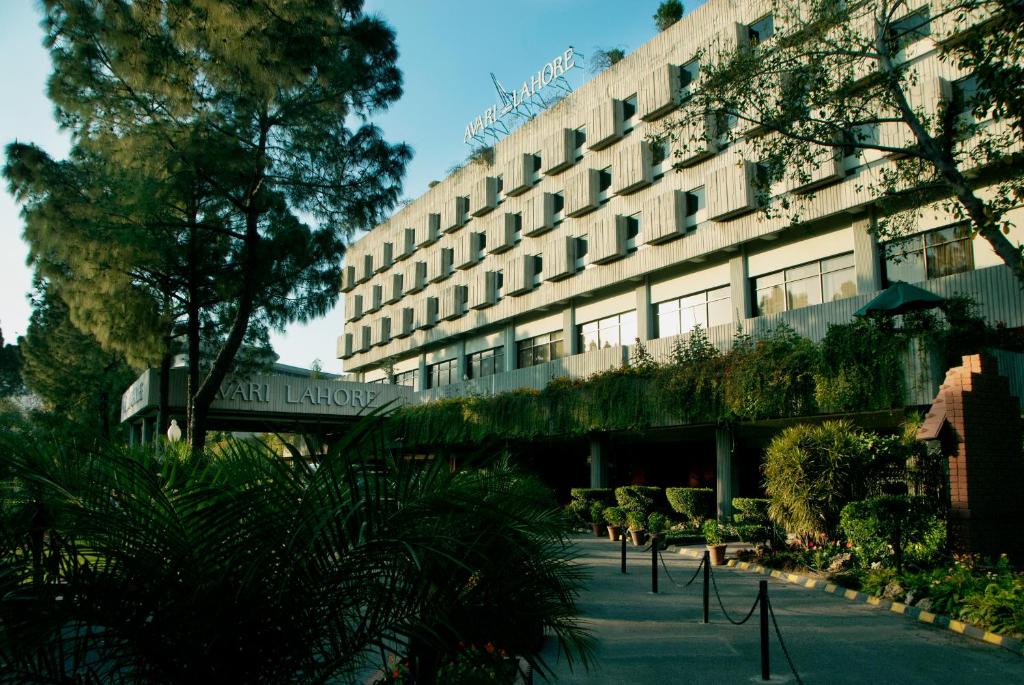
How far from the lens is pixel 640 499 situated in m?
24.4

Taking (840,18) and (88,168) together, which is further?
(88,168)

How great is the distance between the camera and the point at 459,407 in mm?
31781

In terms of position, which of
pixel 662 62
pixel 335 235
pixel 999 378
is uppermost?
pixel 662 62

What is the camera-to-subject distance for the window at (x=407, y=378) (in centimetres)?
4795

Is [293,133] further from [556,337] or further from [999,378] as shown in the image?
Result: [999,378]

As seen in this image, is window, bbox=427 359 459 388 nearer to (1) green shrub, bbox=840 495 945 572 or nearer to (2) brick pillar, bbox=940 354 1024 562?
(1) green shrub, bbox=840 495 945 572

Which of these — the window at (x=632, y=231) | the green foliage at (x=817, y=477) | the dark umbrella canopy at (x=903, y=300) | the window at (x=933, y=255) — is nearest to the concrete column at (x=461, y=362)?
the window at (x=632, y=231)

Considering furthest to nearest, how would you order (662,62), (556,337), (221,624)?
(556,337)
(662,62)
(221,624)

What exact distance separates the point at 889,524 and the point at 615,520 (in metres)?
12.0

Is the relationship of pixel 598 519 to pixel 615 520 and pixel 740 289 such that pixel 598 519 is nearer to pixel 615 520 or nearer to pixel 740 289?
pixel 615 520

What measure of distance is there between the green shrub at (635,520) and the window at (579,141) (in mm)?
17199

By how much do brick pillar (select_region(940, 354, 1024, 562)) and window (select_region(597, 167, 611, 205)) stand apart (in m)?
21.5

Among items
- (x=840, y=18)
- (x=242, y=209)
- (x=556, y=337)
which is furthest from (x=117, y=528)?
(x=556, y=337)

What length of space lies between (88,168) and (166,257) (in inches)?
150
